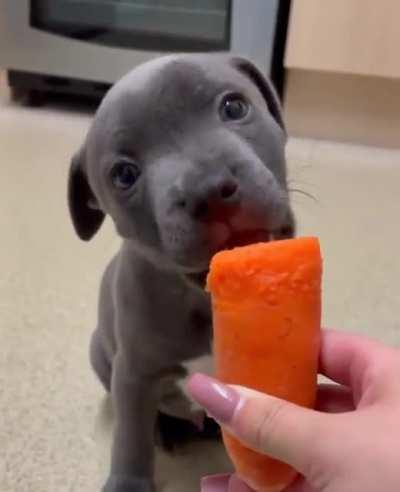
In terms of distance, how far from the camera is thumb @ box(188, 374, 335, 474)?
54 cm

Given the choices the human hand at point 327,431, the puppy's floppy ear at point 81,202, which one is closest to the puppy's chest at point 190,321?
the puppy's floppy ear at point 81,202

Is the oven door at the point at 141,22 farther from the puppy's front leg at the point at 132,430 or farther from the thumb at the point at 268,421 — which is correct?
the thumb at the point at 268,421

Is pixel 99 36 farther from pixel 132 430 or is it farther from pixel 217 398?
pixel 217 398

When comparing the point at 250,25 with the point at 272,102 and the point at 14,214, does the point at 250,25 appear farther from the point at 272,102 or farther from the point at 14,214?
the point at 272,102

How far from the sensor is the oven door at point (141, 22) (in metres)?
1.90

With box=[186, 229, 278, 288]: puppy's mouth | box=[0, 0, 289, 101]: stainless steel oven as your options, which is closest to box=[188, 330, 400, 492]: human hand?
box=[186, 229, 278, 288]: puppy's mouth

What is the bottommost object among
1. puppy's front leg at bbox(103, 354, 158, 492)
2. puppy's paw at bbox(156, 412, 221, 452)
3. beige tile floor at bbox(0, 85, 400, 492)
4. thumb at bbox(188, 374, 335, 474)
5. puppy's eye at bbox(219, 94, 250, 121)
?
beige tile floor at bbox(0, 85, 400, 492)

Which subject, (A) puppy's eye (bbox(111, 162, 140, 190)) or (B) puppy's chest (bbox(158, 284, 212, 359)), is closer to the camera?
(A) puppy's eye (bbox(111, 162, 140, 190))

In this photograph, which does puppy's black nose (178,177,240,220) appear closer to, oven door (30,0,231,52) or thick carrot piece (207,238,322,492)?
thick carrot piece (207,238,322,492)

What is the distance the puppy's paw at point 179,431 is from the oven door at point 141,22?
107 centimetres

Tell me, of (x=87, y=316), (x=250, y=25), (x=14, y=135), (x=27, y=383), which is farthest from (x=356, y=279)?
(x=14, y=135)

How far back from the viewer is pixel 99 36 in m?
1.99

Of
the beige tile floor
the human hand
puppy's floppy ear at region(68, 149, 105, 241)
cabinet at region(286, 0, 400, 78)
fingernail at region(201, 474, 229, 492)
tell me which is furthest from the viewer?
cabinet at region(286, 0, 400, 78)

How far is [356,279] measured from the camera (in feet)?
4.39
